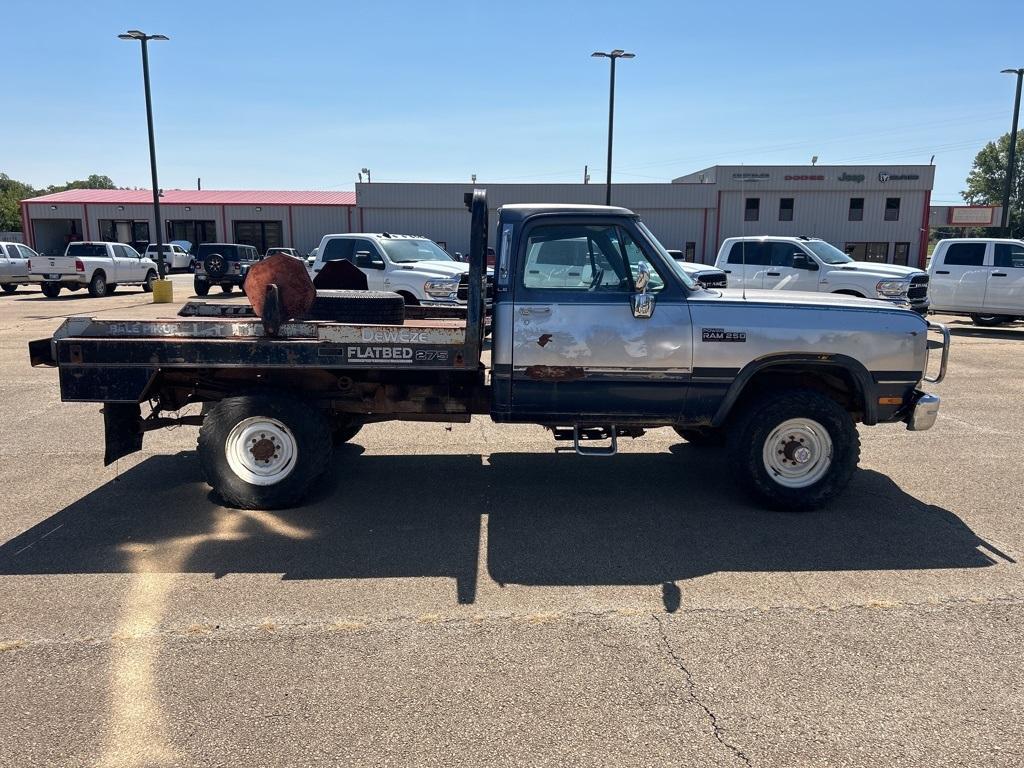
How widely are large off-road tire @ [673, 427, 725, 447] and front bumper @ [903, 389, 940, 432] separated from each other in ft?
4.98

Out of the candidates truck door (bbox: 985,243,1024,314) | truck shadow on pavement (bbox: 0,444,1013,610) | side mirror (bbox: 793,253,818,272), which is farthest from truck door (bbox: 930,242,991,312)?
truck shadow on pavement (bbox: 0,444,1013,610)

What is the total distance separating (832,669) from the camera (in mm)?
3477

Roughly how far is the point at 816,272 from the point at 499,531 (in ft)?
41.1

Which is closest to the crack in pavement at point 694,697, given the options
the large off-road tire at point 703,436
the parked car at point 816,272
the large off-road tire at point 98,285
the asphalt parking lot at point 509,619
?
the asphalt parking lot at point 509,619

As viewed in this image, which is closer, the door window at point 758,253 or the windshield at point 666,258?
the windshield at point 666,258

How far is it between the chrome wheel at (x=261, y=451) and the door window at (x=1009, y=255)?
16735 mm

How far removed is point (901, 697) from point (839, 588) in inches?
43.2

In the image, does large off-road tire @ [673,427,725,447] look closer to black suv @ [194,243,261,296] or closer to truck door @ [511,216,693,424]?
Answer: truck door @ [511,216,693,424]

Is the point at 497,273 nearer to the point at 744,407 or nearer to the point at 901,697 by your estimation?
the point at 744,407

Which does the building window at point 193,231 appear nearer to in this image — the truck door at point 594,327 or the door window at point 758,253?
the door window at point 758,253

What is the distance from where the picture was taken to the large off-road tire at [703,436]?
22.2ft

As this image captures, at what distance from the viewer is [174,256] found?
41625 mm

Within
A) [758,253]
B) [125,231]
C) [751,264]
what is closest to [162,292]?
[751,264]

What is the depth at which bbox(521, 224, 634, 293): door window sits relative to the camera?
5.33m
